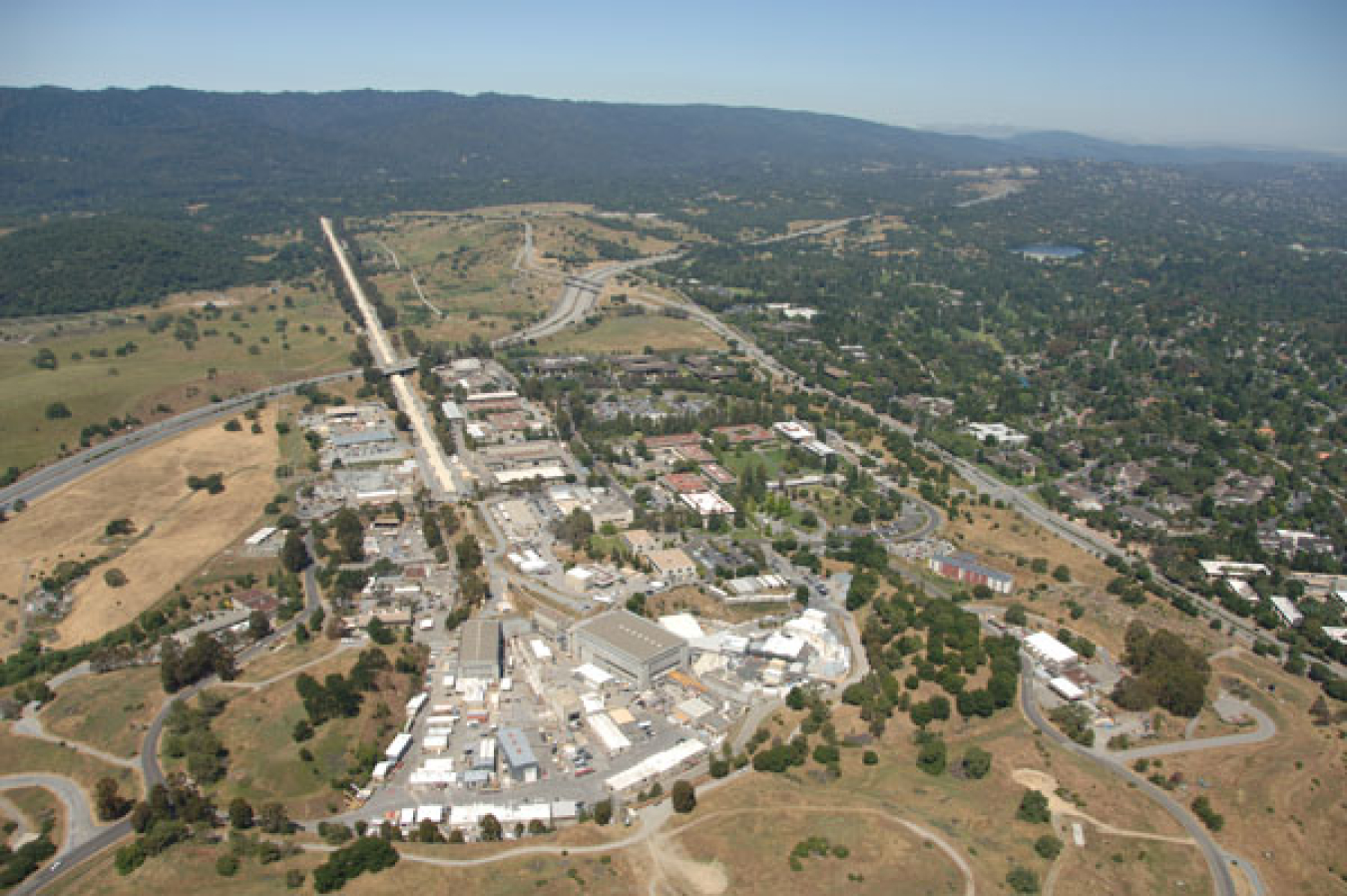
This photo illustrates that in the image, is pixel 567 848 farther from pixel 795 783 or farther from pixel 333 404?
pixel 333 404

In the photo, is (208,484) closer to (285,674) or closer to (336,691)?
(285,674)

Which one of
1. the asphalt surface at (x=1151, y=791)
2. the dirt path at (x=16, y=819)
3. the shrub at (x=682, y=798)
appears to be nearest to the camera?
the asphalt surface at (x=1151, y=791)

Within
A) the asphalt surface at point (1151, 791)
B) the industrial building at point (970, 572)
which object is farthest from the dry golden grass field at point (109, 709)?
the industrial building at point (970, 572)

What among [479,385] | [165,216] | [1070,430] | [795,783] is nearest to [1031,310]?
[1070,430]

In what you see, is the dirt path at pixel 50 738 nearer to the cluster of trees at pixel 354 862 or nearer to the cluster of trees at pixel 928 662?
the cluster of trees at pixel 354 862

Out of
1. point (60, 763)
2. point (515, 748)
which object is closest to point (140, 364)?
point (60, 763)

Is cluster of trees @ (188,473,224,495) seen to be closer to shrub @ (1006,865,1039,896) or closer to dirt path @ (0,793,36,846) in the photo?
dirt path @ (0,793,36,846)
